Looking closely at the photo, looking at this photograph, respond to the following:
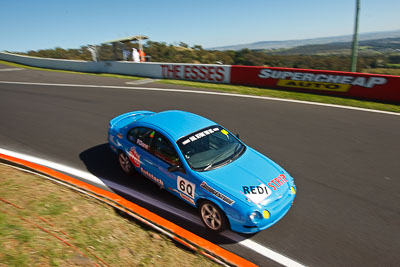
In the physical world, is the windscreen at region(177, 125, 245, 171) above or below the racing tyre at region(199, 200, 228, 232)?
above

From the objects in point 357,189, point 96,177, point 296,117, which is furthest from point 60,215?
point 296,117

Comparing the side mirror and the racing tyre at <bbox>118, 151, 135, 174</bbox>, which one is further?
the racing tyre at <bbox>118, 151, 135, 174</bbox>

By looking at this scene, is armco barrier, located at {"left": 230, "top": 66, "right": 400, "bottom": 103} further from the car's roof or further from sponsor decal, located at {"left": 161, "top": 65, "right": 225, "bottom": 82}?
the car's roof

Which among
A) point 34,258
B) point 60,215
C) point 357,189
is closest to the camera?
point 34,258

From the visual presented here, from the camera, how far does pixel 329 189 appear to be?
5.85m

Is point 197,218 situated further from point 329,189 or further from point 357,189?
point 357,189

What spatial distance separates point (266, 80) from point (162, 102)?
579cm

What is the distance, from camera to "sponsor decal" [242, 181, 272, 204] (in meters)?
4.32

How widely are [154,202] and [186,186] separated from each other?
3.13 feet

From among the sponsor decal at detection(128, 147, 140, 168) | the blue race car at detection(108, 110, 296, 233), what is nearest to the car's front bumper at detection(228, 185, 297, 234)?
the blue race car at detection(108, 110, 296, 233)

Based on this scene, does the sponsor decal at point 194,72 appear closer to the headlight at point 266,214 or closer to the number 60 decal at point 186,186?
the number 60 decal at point 186,186

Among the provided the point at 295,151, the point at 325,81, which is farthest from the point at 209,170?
the point at 325,81

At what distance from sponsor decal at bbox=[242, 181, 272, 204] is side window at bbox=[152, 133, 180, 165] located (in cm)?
132

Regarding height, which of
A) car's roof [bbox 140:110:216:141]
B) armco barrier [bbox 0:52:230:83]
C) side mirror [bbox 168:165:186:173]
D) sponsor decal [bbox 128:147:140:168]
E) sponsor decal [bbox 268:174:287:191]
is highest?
armco barrier [bbox 0:52:230:83]
